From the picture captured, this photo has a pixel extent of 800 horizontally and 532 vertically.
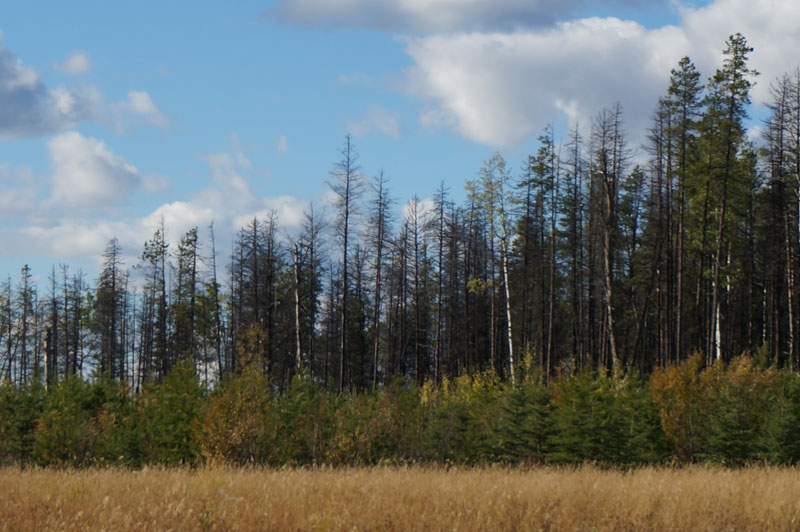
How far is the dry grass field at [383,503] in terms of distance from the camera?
25.4 feet

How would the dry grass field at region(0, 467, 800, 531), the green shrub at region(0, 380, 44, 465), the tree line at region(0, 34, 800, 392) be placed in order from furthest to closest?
1. the tree line at region(0, 34, 800, 392)
2. the green shrub at region(0, 380, 44, 465)
3. the dry grass field at region(0, 467, 800, 531)

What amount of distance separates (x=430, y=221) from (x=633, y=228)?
44.5 feet

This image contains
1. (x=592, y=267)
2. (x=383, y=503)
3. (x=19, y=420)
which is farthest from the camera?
(x=592, y=267)

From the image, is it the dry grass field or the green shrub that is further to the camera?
the green shrub

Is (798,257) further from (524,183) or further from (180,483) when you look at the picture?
(180,483)

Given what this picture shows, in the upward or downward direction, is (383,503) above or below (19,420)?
above

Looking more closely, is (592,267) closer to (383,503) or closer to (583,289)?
(583,289)

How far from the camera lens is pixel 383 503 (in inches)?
338

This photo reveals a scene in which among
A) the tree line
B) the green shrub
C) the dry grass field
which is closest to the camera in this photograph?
the dry grass field

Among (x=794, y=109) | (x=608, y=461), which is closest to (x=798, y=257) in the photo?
(x=794, y=109)

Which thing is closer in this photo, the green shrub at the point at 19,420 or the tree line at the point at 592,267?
the green shrub at the point at 19,420

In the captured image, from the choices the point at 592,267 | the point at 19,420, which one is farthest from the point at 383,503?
the point at 592,267

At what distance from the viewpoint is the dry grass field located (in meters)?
7.75

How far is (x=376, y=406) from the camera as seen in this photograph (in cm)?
1762
